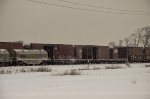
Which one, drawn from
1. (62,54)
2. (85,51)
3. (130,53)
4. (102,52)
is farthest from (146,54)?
(62,54)

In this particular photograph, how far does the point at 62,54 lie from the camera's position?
28.0m

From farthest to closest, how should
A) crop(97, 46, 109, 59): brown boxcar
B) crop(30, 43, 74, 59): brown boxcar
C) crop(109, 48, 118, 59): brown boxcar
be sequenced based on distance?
crop(109, 48, 118, 59): brown boxcar, crop(97, 46, 109, 59): brown boxcar, crop(30, 43, 74, 59): brown boxcar

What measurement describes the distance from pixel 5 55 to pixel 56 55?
604 centimetres

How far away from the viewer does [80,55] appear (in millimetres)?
30031

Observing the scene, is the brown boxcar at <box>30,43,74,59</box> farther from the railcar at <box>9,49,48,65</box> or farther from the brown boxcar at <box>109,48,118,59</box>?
the brown boxcar at <box>109,48,118,59</box>

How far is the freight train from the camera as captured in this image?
78.6 ft

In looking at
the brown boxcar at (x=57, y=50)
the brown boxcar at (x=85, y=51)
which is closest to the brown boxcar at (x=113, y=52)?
the brown boxcar at (x=85, y=51)

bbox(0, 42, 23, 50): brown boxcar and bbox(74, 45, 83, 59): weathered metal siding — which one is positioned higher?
bbox(0, 42, 23, 50): brown boxcar

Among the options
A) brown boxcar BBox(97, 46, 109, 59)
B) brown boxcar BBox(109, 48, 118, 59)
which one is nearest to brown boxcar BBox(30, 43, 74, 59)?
brown boxcar BBox(97, 46, 109, 59)

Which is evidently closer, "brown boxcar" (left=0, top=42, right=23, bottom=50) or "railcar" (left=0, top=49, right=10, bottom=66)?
"railcar" (left=0, top=49, right=10, bottom=66)

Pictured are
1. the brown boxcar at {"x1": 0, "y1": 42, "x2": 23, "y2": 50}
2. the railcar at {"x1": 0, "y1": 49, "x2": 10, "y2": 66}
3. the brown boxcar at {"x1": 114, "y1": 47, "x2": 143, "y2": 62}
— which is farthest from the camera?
the brown boxcar at {"x1": 114, "y1": 47, "x2": 143, "y2": 62}

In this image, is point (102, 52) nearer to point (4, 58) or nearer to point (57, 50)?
point (57, 50)

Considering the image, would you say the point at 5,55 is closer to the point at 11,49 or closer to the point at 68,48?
the point at 11,49

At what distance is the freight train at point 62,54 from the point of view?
78.6 ft
